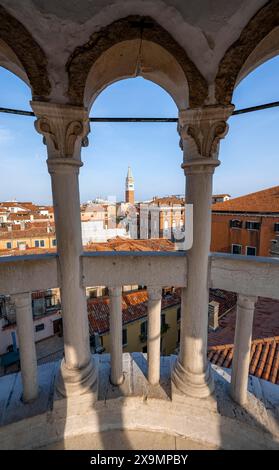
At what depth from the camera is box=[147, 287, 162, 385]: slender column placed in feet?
13.6

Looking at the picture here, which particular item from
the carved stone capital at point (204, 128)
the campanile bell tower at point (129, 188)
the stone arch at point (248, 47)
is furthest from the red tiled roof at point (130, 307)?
the campanile bell tower at point (129, 188)

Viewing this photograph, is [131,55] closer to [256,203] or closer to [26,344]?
[26,344]

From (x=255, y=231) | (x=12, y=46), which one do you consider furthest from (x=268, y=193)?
(x=12, y=46)

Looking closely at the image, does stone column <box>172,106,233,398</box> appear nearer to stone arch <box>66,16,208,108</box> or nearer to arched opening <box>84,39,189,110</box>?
stone arch <box>66,16,208,108</box>

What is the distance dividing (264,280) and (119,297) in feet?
8.17

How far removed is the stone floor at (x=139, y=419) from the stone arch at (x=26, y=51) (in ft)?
17.3

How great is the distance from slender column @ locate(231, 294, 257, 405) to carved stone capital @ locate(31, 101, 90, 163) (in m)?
3.76

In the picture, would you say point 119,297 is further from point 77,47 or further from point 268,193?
point 268,193

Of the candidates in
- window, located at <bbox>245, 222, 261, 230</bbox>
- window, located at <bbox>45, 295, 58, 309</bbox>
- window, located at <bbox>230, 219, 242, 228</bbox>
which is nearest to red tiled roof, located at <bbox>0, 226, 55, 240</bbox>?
window, located at <bbox>45, 295, 58, 309</bbox>

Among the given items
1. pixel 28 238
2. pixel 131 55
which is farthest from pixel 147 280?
pixel 28 238

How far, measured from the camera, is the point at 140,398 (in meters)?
4.26

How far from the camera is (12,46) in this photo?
10.3ft

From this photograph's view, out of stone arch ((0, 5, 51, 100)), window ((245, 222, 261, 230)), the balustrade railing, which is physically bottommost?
window ((245, 222, 261, 230))

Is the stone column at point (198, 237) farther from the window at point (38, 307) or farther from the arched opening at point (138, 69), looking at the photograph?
the window at point (38, 307)
